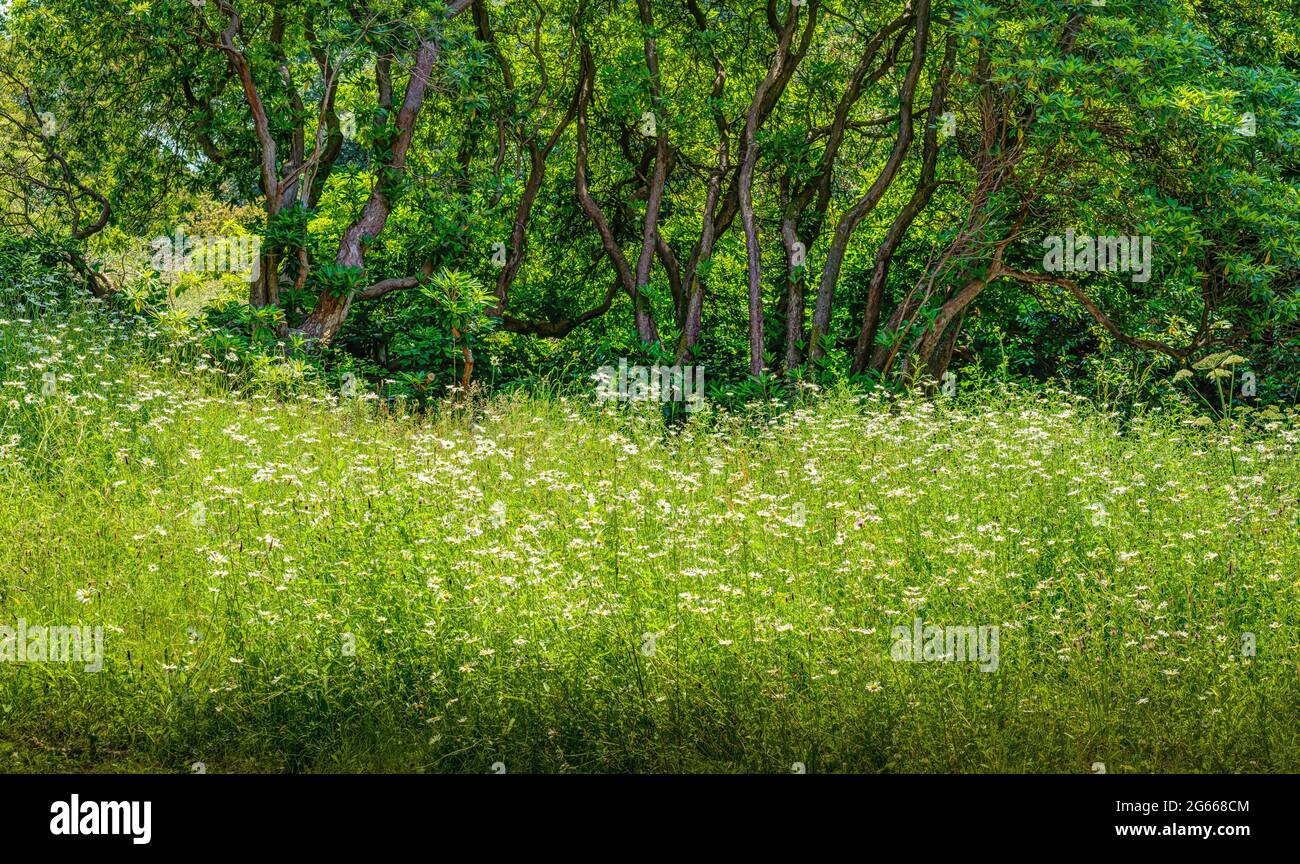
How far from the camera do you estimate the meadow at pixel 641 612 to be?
16.7 ft

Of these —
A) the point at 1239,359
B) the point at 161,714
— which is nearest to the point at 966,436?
the point at 1239,359

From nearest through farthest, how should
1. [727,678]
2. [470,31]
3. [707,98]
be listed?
[727,678], [470,31], [707,98]

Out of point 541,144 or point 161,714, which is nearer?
point 161,714

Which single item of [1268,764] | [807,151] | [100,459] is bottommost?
[1268,764]

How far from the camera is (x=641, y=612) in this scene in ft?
18.4

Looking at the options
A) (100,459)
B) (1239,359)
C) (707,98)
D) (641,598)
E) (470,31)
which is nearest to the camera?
(641,598)

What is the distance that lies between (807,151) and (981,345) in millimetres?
3154

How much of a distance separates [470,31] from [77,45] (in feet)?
15.7

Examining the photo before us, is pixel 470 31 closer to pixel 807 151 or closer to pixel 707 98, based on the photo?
pixel 707 98

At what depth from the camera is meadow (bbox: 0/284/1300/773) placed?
5.08 meters

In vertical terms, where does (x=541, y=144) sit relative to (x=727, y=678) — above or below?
above

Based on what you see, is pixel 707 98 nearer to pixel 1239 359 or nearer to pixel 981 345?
pixel 981 345

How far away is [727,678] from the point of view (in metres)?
5.27

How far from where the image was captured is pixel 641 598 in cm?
580
